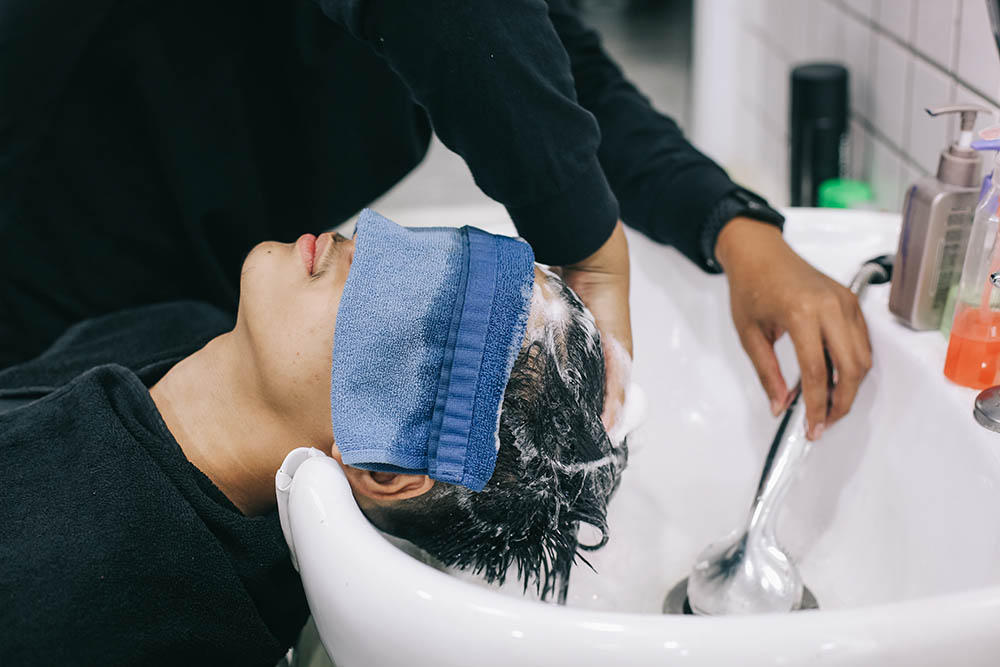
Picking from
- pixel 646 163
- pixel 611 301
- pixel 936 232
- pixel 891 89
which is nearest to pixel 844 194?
pixel 891 89

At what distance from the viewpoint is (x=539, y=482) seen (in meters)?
0.83

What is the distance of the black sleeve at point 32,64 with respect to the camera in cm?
101

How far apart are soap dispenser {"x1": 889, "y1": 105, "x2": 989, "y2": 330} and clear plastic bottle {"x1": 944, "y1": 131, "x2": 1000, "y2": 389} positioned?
0.13 ft

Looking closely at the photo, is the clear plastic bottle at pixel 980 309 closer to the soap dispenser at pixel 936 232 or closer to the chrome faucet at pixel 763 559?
the soap dispenser at pixel 936 232

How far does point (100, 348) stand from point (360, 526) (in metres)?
0.58

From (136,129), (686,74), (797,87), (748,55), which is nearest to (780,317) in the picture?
(797,87)

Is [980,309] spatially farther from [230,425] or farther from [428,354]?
[230,425]

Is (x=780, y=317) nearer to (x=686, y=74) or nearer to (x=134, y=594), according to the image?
(x=134, y=594)

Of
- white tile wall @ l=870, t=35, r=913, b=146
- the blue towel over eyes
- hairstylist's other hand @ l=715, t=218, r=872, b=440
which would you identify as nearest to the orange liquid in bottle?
hairstylist's other hand @ l=715, t=218, r=872, b=440

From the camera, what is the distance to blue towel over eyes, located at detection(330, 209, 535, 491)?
2.44 ft

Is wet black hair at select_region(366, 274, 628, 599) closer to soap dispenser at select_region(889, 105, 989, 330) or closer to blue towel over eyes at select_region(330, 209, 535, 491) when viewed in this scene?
blue towel over eyes at select_region(330, 209, 535, 491)

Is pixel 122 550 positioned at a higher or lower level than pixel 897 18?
lower

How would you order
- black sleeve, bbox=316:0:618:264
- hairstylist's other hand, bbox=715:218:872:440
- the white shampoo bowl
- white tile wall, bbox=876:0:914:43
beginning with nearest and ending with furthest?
the white shampoo bowl < black sleeve, bbox=316:0:618:264 < hairstylist's other hand, bbox=715:218:872:440 < white tile wall, bbox=876:0:914:43

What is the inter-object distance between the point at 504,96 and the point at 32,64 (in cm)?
62
